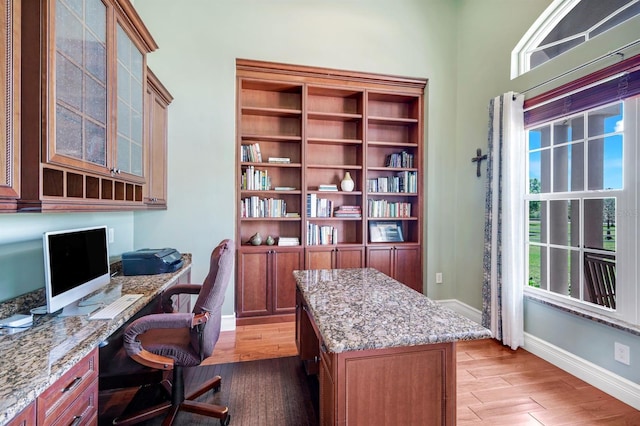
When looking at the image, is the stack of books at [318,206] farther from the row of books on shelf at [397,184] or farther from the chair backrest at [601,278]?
the chair backrest at [601,278]

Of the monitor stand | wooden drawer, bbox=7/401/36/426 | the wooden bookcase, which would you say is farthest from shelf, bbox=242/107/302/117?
wooden drawer, bbox=7/401/36/426

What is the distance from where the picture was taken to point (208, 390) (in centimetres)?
192

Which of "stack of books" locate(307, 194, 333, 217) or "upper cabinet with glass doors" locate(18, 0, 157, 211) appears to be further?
"stack of books" locate(307, 194, 333, 217)

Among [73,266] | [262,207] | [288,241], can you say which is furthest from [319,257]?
[73,266]

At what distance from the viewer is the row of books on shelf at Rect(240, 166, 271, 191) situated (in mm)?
3213

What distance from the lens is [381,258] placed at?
351 centimetres

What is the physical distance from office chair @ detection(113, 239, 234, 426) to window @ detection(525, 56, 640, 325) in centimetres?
266

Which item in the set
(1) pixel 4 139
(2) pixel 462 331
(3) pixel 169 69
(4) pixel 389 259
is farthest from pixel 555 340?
(3) pixel 169 69

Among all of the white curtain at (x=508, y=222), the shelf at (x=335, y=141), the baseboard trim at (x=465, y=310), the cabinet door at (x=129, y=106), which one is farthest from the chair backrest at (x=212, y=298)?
the baseboard trim at (x=465, y=310)

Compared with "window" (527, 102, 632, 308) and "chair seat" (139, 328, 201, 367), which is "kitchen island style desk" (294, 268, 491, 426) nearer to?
"chair seat" (139, 328, 201, 367)

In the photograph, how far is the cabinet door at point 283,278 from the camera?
3197mm

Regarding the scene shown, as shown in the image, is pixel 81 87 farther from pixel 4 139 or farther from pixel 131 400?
pixel 131 400

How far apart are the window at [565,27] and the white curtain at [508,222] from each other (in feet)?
1.48

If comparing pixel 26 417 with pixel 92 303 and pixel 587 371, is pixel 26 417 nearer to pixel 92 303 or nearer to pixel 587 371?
pixel 92 303
